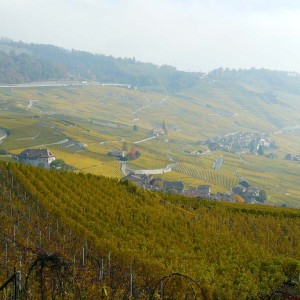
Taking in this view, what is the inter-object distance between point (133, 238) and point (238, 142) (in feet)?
371

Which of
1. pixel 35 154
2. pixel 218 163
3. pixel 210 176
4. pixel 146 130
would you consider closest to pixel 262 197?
pixel 210 176

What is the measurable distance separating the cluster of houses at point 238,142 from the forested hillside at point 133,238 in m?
85.6

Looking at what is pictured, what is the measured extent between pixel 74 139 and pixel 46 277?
216 ft

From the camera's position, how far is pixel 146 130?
116562 mm

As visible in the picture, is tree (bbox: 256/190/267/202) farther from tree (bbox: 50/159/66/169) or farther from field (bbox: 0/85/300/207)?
tree (bbox: 50/159/66/169)

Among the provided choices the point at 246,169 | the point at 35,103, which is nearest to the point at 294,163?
the point at 246,169

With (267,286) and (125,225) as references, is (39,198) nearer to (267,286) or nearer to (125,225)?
(125,225)

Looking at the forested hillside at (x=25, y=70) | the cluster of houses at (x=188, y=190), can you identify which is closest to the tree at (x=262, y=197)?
the cluster of houses at (x=188, y=190)

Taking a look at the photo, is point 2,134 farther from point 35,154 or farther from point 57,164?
point 57,164

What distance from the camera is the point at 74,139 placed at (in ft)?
251

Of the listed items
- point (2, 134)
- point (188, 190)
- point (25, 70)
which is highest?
point (25, 70)

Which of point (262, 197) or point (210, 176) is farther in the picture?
point (210, 176)

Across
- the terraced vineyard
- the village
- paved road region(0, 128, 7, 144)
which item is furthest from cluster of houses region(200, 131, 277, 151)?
paved road region(0, 128, 7, 144)

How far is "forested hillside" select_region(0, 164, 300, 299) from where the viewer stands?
43.4 ft
